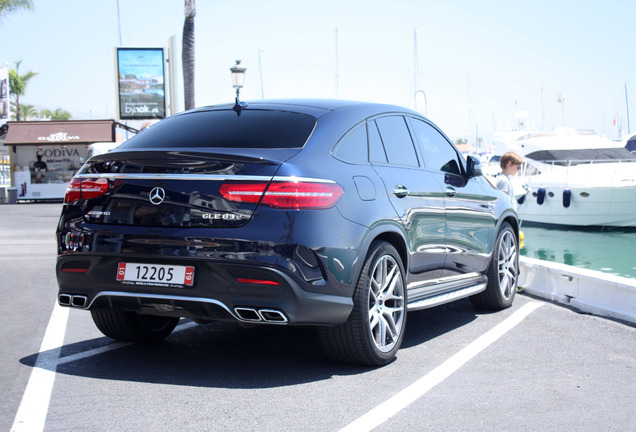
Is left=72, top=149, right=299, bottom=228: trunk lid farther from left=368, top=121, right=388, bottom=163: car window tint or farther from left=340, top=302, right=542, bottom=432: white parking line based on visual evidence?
left=340, top=302, right=542, bottom=432: white parking line

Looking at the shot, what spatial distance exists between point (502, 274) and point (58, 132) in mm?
34793

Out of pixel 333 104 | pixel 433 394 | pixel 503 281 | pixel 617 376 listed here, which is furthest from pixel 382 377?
pixel 503 281

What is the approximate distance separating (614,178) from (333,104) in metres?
21.6

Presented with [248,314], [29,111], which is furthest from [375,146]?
[29,111]

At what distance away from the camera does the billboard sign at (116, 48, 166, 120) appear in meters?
35.2

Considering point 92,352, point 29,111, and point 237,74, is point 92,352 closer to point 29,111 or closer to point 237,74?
point 237,74

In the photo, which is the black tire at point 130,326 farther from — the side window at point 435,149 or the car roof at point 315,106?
the side window at point 435,149

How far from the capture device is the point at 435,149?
6.57 metres

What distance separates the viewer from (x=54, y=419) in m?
4.02

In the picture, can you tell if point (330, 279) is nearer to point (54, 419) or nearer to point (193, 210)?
point (193, 210)

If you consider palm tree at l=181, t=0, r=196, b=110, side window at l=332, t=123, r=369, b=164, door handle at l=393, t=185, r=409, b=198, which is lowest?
door handle at l=393, t=185, r=409, b=198

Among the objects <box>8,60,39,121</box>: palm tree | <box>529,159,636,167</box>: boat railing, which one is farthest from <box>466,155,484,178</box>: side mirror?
<box>8,60,39,121</box>: palm tree

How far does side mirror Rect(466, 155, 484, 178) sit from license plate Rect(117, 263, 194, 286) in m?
3.25

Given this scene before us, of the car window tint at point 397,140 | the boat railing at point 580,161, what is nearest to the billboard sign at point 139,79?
the boat railing at point 580,161
